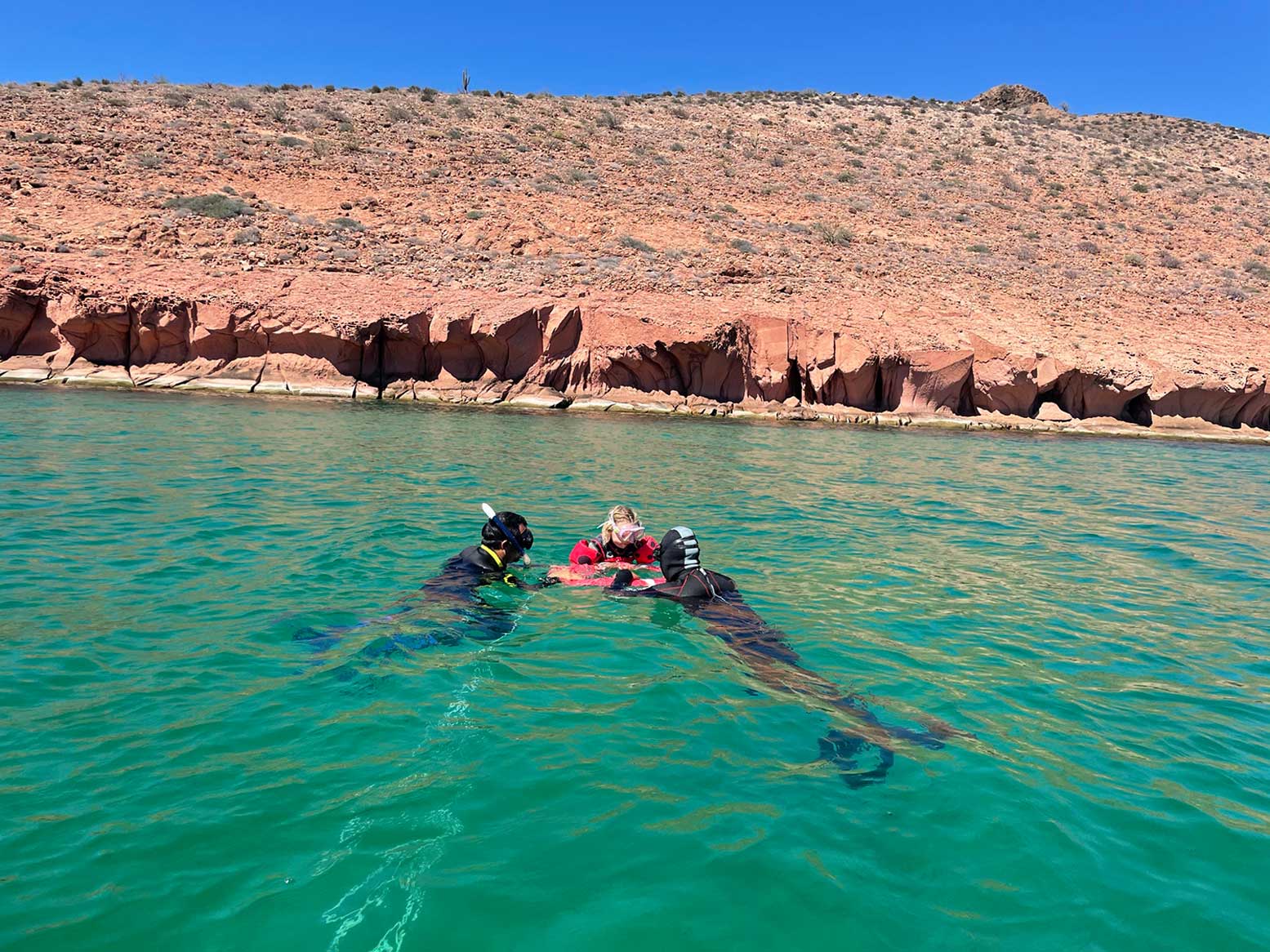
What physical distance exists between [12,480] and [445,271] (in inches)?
890

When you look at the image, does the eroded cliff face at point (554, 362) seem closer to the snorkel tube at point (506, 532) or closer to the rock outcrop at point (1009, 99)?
the snorkel tube at point (506, 532)

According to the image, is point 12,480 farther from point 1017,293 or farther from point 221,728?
point 1017,293

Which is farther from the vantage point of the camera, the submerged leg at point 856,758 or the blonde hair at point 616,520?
the blonde hair at point 616,520

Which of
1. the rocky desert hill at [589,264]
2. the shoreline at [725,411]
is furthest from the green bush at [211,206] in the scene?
the shoreline at [725,411]

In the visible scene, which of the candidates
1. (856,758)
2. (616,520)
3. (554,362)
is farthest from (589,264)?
(856,758)

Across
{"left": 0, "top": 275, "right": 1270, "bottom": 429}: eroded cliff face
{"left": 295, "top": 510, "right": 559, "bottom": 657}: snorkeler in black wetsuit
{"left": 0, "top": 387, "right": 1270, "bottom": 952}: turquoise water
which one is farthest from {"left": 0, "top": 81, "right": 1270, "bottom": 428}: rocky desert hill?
Answer: {"left": 295, "top": 510, "right": 559, "bottom": 657}: snorkeler in black wetsuit

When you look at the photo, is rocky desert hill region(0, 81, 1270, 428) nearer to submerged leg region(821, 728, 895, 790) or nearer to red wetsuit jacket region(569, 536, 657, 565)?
red wetsuit jacket region(569, 536, 657, 565)

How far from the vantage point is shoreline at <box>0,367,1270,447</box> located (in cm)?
2588

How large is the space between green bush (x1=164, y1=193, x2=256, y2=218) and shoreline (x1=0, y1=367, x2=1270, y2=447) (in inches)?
372

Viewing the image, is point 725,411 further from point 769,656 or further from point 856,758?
point 856,758

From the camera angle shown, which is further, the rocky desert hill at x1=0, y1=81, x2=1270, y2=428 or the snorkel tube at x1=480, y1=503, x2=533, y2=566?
the rocky desert hill at x1=0, y1=81, x2=1270, y2=428

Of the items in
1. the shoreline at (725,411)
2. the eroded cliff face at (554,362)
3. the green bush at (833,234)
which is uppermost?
the green bush at (833,234)

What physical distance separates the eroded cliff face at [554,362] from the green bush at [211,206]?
7.64m

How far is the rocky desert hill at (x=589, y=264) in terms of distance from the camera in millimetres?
27672
